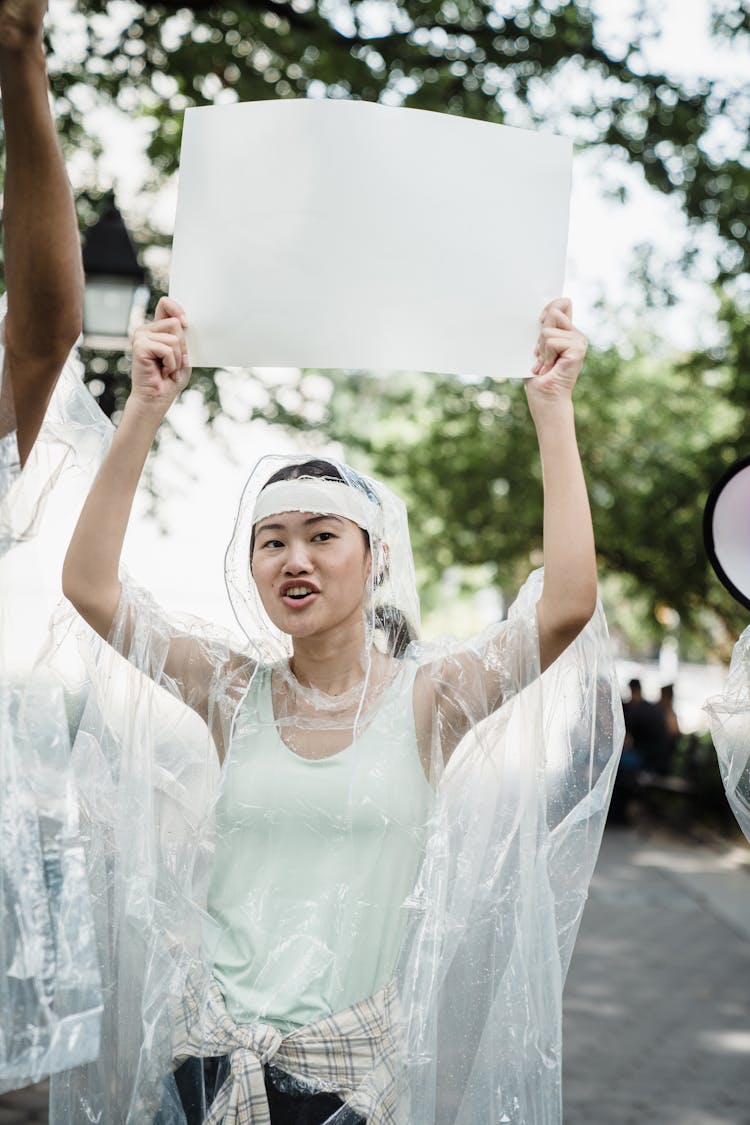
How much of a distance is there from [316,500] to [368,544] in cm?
14

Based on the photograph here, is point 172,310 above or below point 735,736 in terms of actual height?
above

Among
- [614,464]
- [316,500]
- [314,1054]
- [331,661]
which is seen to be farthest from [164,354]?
[614,464]

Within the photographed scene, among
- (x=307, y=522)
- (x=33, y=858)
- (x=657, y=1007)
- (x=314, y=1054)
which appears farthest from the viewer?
(x=657, y=1007)

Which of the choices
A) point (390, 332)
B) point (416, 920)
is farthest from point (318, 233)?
point (416, 920)

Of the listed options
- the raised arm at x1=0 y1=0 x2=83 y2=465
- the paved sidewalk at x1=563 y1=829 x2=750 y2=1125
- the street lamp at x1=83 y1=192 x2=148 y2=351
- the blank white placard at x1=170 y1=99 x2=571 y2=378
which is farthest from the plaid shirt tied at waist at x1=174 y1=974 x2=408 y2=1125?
the street lamp at x1=83 y1=192 x2=148 y2=351

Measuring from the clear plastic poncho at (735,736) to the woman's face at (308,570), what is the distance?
68 centimetres

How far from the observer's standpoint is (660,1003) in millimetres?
6754

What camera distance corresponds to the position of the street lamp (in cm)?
604

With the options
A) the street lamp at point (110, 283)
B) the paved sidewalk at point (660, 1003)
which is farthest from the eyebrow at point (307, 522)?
the street lamp at point (110, 283)

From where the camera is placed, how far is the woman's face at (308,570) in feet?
7.20

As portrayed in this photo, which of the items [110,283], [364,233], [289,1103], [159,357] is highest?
[110,283]

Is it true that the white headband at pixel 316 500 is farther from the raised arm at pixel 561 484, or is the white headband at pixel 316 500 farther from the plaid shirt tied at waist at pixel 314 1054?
the plaid shirt tied at waist at pixel 314 1054

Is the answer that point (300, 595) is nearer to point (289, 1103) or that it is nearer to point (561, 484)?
point (561, 484)

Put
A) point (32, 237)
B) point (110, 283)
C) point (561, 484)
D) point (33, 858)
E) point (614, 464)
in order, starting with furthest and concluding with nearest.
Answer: point (614, 464)
point (110, 283)
point (561, 484)
point (33, 858)
point (32, 237)
